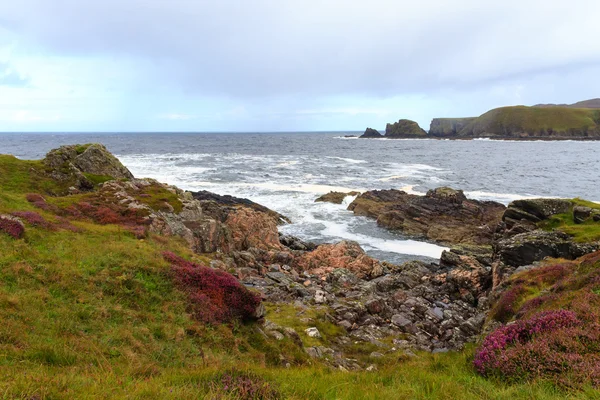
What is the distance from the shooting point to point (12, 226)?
1486cm

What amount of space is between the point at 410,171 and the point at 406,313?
73519 millimetres

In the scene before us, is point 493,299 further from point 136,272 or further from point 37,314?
point 37,314

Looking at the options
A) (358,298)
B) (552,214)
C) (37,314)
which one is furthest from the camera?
(552,214)

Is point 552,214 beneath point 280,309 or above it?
above

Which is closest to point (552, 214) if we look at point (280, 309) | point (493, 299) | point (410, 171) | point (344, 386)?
point (493, 299)

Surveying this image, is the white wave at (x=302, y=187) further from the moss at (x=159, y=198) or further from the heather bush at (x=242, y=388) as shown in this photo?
the heather bush at (x=242, y=388)

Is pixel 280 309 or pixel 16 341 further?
pixel 280 309

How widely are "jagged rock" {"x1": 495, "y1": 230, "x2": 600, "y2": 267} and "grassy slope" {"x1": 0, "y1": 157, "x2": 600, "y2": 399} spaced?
15.7 metres

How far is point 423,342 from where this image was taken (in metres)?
16.6

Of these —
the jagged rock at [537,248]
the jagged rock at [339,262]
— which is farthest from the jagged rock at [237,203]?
the jagged rock at [537,248]

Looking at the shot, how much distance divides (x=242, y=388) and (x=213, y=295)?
7.60m

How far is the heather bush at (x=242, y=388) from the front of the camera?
6.42m

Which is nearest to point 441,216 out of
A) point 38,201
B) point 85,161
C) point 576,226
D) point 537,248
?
point 576,226

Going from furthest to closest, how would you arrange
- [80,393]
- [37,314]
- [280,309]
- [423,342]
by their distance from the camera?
1. [280,309]
2. [423,342]
3. [37,314]
4. [80,393]
